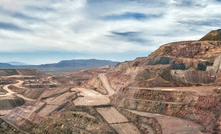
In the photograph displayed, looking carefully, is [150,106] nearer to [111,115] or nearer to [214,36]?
[111,115]

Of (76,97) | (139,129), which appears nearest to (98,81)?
(76,97)

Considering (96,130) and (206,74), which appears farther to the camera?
(206,74)

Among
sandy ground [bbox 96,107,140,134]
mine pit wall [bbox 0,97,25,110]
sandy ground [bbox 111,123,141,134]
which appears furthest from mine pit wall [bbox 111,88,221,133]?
mine pit wall [bbox 0,97,25,110]

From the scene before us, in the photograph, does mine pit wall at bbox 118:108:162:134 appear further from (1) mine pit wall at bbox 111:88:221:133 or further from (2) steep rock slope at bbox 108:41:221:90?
(2) steep rock slope at bbox 108:41:221:90

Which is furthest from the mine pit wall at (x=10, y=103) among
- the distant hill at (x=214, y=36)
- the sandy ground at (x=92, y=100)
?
the distant hill at (x=214, y=36)

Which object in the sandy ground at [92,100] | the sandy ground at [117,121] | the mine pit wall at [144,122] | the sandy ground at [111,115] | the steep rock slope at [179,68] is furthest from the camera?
the sandy ground at [92,100]

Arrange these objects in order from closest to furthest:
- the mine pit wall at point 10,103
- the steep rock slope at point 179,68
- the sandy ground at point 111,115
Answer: the sandy ground at point 111,115, the steep rock slope at point 179,68, the mine pit wall at point 10,103

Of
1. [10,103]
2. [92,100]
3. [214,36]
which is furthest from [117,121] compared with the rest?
[214,36]

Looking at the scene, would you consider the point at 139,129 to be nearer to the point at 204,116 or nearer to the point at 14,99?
the point at 204,116

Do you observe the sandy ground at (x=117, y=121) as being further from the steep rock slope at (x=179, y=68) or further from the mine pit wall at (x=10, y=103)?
the mine pit wall at (x=10, y=103)
